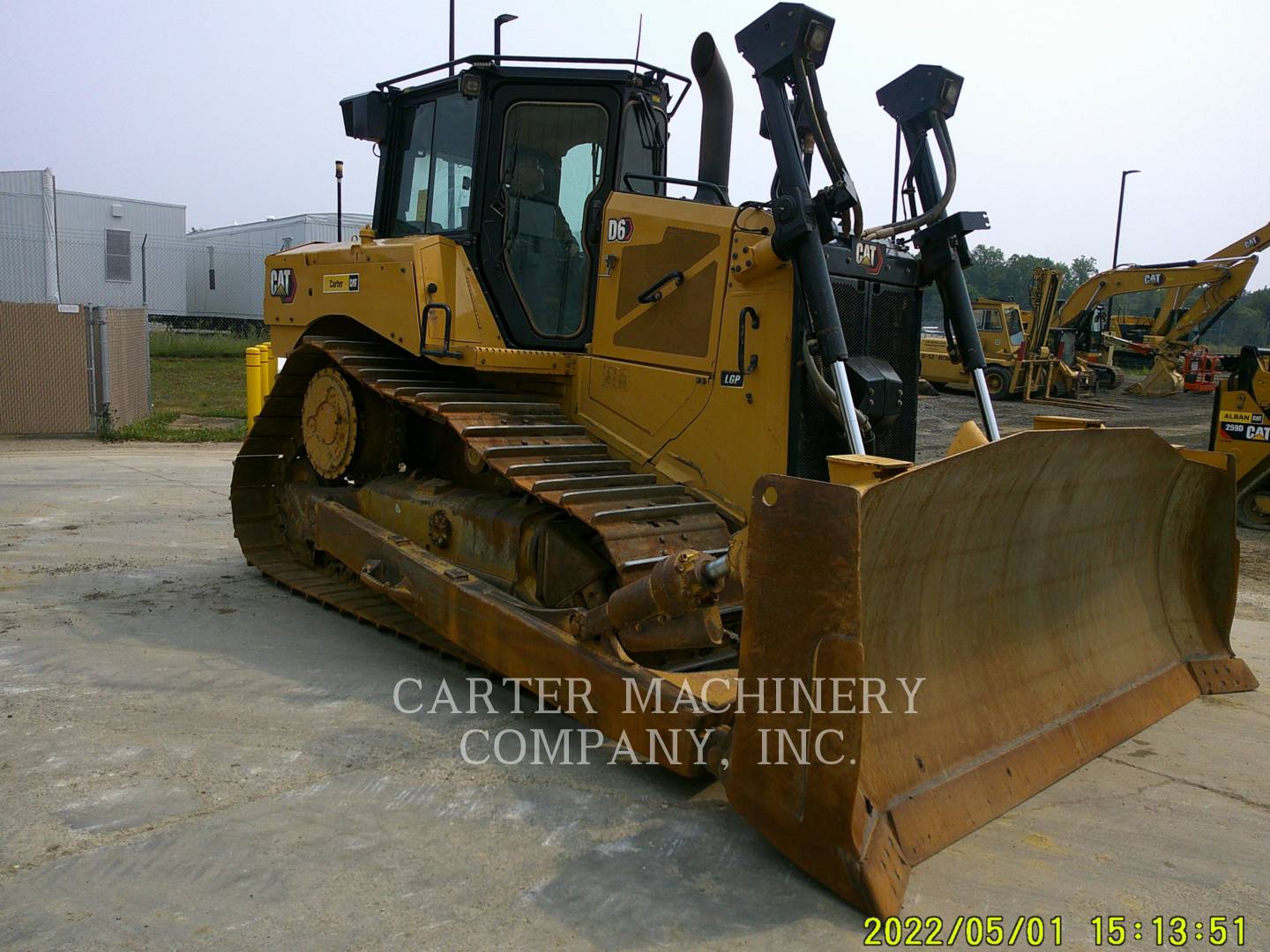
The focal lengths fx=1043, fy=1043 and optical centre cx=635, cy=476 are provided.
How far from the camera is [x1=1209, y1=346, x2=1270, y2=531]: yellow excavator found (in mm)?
10062

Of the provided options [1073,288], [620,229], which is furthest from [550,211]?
[1073,288]

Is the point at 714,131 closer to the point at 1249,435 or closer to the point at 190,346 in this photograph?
the point at 1249,435

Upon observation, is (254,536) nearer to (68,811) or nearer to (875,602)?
(68,811)

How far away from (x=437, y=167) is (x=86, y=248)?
25.6 meters

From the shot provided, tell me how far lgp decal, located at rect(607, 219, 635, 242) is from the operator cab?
0.53ft

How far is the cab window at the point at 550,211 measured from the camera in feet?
17.7

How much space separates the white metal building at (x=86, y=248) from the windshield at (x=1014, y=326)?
2101cm

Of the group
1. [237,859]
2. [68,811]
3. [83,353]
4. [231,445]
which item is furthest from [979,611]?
[83,353]

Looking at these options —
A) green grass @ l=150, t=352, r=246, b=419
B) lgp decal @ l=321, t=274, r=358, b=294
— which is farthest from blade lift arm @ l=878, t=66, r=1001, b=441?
green grass @ l=150, t=352, r=246, b=419

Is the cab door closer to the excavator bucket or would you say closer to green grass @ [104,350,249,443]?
green grass @ [104,350,249,443]

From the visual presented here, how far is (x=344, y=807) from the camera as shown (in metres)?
3.53

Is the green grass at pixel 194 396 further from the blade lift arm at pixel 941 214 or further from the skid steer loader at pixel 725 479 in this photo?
the blade lift arm at pixel 941 214

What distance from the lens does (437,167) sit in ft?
19.2
